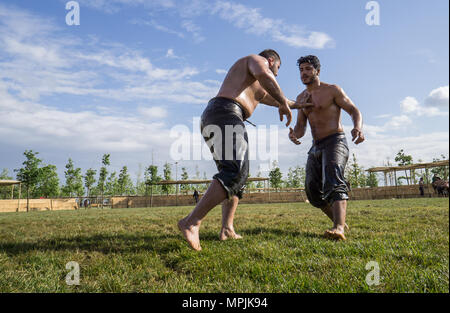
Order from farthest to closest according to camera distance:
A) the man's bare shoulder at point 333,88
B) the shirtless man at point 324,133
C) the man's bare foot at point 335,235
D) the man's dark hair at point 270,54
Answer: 1. the man's bare shoulder at point 333,88
2. the shirtless man at point 324,133
3. the man's dark hair at point 270,54
4. the man's bare foot at point 335,235

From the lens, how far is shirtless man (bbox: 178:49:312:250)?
261cm

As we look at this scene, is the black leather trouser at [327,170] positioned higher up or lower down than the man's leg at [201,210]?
higher up

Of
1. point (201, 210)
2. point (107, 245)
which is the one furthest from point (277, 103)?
point (107, 245)

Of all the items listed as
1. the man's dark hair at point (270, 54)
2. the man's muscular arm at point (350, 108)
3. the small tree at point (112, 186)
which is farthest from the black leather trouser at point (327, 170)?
the small tree at point (112, 186)

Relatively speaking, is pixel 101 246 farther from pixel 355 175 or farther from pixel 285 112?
pixel 355 175

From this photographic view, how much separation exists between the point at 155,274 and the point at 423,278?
1.76m

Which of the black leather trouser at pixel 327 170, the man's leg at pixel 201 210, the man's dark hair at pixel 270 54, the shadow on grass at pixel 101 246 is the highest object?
the man's dark hair at pixel 270 54

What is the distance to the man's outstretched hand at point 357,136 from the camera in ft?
11.6

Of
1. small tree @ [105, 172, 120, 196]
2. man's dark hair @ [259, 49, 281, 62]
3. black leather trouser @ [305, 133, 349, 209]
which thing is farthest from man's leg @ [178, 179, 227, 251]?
small tree @ [105, 172, 120, 196]

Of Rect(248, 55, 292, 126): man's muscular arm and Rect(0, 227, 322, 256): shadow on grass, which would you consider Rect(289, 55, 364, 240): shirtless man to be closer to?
Rect(0, 227, 322, 256): shadow on grass

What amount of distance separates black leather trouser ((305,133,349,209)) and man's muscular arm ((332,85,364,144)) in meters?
0.21

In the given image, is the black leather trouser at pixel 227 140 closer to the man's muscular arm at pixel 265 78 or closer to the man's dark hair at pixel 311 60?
the man's muscular arm at pixel 265 78

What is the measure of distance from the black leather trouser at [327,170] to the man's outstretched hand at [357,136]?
171 mm
